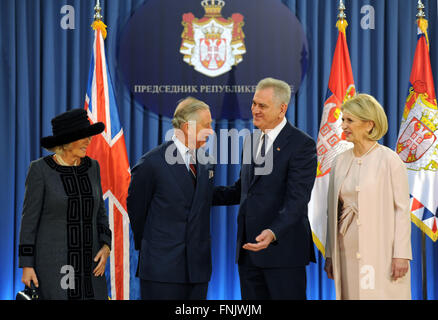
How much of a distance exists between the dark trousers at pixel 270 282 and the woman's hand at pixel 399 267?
435 millimetres

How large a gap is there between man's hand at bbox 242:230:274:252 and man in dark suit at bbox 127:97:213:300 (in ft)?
0.89

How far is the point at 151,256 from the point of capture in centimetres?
241

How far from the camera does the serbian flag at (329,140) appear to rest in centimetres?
359

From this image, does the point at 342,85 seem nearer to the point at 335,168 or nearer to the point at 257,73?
the point at 257,73

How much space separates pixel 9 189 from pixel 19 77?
917mm

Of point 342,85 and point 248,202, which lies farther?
point 342,85

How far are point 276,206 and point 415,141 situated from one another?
5.30 feet

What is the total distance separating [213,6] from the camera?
424 centimetres

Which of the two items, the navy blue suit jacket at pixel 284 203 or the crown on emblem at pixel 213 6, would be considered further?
the crown on emblem at pixel 213 6

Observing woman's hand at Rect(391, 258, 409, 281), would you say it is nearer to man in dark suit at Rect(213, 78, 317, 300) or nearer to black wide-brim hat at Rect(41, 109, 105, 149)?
man in dark suit at Rect(213, 78, 317, 300)

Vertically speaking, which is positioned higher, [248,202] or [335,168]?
[335,168]

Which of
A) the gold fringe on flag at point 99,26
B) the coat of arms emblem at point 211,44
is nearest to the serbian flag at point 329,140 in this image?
the coat of arms emblem at point 211,44

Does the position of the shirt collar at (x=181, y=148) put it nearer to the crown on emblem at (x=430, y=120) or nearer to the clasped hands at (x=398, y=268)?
the clasped hands at (x=398, y=268)

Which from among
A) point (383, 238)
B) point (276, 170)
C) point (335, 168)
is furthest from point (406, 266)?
point (276, 170)
